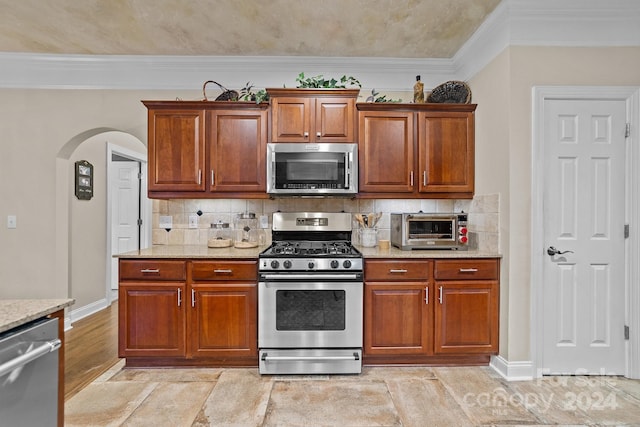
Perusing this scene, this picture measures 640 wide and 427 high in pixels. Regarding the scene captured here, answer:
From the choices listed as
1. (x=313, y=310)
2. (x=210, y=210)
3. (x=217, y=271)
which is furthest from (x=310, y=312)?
(x=210, y=210)

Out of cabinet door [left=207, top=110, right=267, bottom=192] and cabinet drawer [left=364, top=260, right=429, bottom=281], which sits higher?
cabinet door [left=207, top=110, right=267, bottom=192]

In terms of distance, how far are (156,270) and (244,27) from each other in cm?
206

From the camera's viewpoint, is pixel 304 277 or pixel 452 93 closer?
pixel 304 277

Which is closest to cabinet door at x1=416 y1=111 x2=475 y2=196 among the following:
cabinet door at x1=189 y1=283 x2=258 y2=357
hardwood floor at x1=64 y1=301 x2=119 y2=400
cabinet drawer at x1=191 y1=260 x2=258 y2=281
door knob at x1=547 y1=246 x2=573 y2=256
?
door knob at x1=547 y1=246 x2=573 y2=256

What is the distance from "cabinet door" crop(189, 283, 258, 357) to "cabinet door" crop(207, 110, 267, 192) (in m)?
0.91

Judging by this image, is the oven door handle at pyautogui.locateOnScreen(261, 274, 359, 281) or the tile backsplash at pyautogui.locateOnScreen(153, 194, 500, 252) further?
the tile backsplash at pyautogui.locateOnScreen(153, 194, 500, 252)

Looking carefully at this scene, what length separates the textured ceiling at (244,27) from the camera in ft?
8.65

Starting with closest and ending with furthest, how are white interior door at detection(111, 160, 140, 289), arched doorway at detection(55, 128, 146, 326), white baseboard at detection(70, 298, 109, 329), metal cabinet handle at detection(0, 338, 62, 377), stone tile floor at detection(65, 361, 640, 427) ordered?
metal cabinet handle at detection(0, 338, 62, 377) → stone tile floor at detection(65, 361, 640, 427) → arched doorway at detection(55, 128, 146, 326) → white baseboard at detection(70, 298, 109, 329) → white interior door at detection(111, 160, 140, 289)

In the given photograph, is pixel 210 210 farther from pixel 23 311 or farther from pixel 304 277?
pixel 23 311

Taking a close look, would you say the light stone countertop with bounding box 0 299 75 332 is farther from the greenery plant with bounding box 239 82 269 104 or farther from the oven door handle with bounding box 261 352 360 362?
the greenery plant with bounding box 239 82 269 104

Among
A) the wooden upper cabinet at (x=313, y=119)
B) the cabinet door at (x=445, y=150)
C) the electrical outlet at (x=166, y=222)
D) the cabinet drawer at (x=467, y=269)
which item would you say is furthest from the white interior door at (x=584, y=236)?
the electrical outlet at (x=166, y=222)

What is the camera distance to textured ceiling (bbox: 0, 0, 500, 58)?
264 centimetres

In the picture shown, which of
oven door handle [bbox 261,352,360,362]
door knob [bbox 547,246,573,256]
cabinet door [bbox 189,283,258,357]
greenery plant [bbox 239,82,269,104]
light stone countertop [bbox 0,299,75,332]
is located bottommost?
oven door handle [bbox 261,352,360,362]

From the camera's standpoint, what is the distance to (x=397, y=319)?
2814mm
